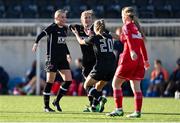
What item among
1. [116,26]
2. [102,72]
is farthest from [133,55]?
[116,26]

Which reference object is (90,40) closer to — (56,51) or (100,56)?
(100,56)

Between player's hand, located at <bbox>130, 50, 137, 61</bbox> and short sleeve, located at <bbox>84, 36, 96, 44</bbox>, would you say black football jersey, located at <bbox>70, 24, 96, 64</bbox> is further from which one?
player's hand, located at <bbox>130, 50, 137, 61</bbox>

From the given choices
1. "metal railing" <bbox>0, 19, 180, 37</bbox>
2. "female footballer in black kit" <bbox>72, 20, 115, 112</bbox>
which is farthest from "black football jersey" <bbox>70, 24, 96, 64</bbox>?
"metal railing" <bbox>0, 19, 180, 37</bbox>

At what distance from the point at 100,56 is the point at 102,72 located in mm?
297

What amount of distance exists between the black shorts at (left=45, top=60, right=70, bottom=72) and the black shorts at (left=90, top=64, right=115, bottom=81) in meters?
0.99

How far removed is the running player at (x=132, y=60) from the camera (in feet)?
42.1

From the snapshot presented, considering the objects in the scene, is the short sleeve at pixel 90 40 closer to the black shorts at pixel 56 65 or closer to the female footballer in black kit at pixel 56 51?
the female footballer in black kit at pixel 56 51

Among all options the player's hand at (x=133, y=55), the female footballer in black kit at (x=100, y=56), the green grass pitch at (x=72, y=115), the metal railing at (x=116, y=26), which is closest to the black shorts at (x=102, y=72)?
the female footballer in black kit at (x=100, y=56)

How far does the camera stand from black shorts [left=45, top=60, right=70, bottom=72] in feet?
48.9

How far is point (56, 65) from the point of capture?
14953 mm

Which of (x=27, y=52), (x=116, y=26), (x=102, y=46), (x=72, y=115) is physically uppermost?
(x=102, y=46)

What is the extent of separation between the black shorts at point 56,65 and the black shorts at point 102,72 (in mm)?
987

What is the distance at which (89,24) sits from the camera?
14633 millimetres

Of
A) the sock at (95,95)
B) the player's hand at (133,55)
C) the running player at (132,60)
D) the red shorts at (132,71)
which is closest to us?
the player's hand at (133,55)
